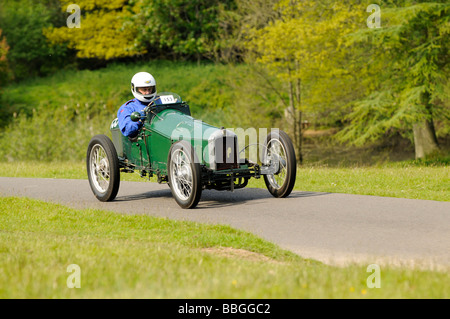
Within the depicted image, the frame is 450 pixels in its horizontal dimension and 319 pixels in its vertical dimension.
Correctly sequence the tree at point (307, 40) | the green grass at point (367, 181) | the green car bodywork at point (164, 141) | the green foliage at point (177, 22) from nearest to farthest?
the green car bodywork at point (164, 141) → the green grass at point (367, 181) → the tree at point (307, 40) → the green foliage at point (177, 22)

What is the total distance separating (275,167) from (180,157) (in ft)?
5.32

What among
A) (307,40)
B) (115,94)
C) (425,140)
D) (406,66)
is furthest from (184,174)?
(115,94)

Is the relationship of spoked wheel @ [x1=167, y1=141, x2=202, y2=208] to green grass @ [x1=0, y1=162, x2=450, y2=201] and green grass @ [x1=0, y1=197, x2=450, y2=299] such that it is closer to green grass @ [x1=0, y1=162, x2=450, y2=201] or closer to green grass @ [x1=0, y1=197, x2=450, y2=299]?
green grass @ [x1=0, y1=197, x2=450, y2=299]

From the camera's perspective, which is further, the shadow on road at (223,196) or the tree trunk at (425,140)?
the tree trunk at (425,140)

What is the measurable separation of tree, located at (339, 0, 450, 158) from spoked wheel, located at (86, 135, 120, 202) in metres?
11.5

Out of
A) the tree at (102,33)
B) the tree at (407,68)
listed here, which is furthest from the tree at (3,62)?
the tree at (407,68)

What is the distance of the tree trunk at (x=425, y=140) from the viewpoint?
23781 mm

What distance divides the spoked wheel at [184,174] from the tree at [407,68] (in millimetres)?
11793

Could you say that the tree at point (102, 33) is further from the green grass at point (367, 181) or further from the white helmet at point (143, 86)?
the white helmet at point (143, 86)

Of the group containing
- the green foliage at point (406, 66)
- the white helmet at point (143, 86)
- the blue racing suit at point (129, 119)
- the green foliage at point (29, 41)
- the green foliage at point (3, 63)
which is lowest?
the blue racing suit at point (129, 119)

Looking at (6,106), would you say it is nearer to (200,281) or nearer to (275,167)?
(275,167)

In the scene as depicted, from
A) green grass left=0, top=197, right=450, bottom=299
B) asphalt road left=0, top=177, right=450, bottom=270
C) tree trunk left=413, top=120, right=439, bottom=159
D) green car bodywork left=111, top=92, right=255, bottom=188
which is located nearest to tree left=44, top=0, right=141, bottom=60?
tree trunk left=413, top=120, right=439, bottom=159

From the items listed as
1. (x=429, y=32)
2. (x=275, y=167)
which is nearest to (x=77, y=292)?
(x=275, y=167)

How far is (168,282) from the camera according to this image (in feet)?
17.2
